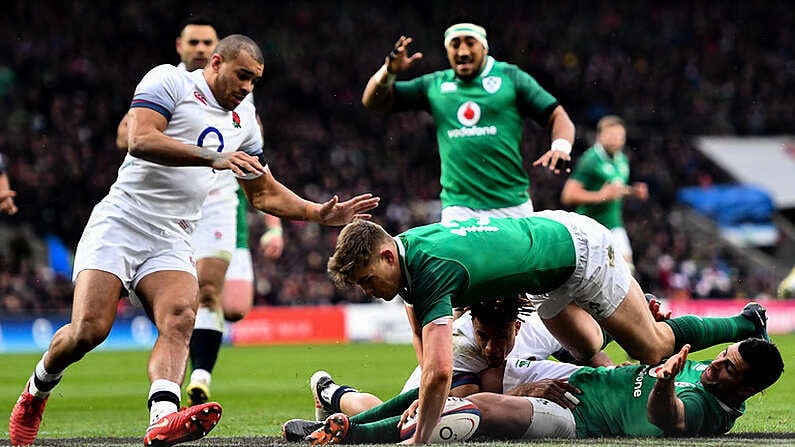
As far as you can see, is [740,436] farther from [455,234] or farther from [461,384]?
[455,234]

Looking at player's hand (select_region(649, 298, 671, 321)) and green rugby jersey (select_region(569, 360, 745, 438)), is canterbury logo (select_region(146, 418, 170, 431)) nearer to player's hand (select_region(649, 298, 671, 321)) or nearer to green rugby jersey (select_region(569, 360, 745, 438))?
green rugby jersey (select_region(569, 360, 745, 438))

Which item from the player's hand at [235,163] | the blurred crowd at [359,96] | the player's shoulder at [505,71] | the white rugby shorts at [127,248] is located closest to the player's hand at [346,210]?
the player's hand at [235,163]

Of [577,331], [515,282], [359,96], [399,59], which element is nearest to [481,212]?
[399,59]

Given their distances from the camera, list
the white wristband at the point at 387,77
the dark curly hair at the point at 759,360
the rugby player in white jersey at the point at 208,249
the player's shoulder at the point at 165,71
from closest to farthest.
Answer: the dark curly hair at the point at 759,360 < the player's shoulder at the point at 165,71 < the white wristband at the point at 387,77 < the rugby player in white jersey at the point at 208,249

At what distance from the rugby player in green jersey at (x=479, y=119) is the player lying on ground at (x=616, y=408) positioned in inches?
88.0

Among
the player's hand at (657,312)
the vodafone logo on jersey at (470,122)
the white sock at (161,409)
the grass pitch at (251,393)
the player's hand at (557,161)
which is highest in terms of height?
the vodafone logo on jersey at (470,122)

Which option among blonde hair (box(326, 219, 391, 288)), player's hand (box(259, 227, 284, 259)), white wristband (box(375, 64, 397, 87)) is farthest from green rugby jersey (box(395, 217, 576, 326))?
player's hand (box(259, 227, 284, 259))

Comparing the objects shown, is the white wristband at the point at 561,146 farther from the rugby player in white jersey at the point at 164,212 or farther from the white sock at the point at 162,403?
the white sock at the point at 162,403

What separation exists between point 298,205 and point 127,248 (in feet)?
3.24

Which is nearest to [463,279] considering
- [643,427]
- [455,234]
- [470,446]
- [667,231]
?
[455,234]

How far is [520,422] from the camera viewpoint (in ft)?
19.9

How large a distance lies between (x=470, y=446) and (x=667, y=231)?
902 inches

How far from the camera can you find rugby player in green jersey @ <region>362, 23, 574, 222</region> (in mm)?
8422

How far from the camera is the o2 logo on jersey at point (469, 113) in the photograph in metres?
8.46
